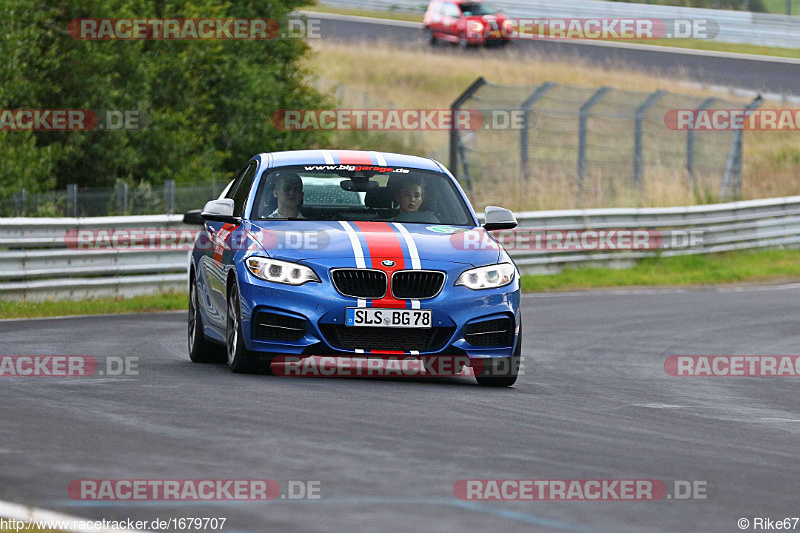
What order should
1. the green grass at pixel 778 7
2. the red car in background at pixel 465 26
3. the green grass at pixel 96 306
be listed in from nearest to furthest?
the green grass at pixel 96 306 < the green grass at pixel 778 7 < the red car in background at pixel 465 26

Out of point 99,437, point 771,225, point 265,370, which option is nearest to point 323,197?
point 265,370

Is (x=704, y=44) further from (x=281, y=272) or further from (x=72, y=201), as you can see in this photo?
(x=281, y=272)

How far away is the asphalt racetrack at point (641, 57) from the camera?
42406 mm

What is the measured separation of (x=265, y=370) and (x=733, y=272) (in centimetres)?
1560

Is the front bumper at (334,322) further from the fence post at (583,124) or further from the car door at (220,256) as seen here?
the fence post at (583,124)

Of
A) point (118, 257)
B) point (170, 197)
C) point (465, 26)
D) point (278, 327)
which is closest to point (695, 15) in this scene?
point (465, 26)

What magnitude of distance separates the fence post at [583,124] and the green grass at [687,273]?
3.16 m

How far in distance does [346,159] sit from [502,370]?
85.0 inches

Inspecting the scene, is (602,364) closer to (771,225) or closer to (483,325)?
(483,325)

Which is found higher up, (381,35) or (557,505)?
(381,35)

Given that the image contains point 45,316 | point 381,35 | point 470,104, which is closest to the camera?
point 45,316

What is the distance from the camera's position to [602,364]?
1313 cm

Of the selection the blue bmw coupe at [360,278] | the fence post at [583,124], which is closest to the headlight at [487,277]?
the blue bmw coupe at [360,278]

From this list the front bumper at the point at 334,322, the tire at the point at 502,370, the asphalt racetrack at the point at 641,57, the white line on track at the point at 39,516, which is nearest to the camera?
the white line on track at the point at 39,516
